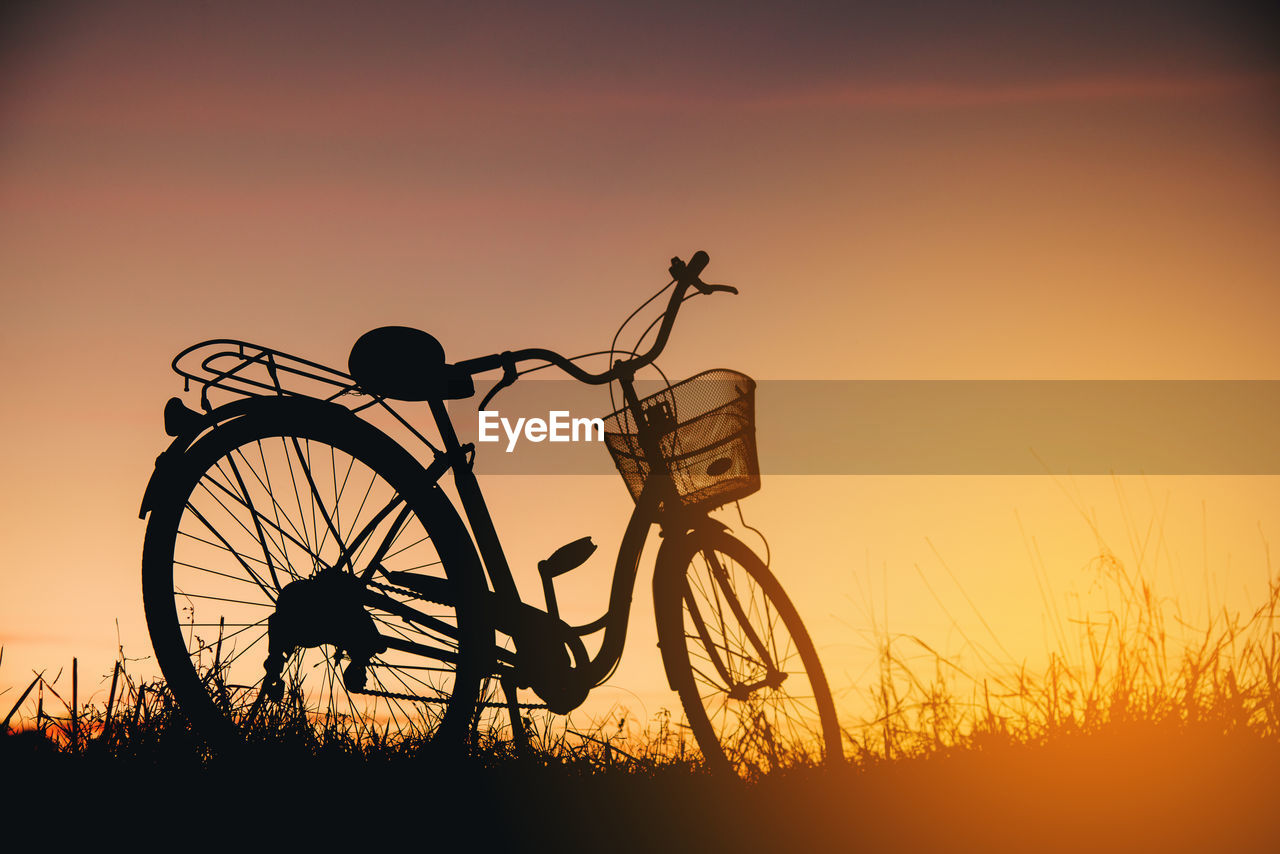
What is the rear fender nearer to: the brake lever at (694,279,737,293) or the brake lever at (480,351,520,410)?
the brake lever at (480,351,520,410)

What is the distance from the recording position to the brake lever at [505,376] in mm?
3385

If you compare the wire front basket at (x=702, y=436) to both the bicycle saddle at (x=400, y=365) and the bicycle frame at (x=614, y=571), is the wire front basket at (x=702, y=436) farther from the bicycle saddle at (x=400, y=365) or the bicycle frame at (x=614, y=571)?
the bicycle saddle at (x=400, y=365)

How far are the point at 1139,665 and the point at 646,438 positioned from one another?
2.51 metres

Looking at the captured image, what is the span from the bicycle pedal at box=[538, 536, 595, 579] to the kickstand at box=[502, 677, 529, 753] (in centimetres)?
40

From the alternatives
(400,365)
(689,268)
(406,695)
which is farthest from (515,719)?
(689,268)

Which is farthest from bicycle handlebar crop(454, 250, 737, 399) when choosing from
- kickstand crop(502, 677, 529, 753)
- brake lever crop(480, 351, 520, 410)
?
kickstand crop(502, 677, 529, 753)

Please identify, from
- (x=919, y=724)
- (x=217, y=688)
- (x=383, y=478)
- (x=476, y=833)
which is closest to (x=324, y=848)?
(x=476, y=833)

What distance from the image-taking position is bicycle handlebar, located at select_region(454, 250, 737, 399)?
3.37 meters

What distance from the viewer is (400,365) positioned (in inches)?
122

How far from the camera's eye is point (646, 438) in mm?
3652

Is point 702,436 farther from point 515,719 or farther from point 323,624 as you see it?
point 323,624

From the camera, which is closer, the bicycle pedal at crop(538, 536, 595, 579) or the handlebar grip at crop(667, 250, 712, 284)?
the bicycle pedal at crop(538, 536, 595, 579)

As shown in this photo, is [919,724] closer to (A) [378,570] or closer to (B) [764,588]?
(B) [764,588]

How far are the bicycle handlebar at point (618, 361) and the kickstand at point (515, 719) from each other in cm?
98
